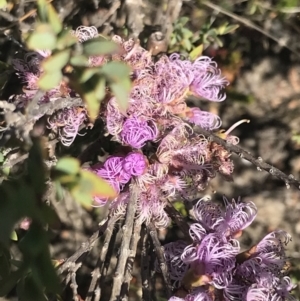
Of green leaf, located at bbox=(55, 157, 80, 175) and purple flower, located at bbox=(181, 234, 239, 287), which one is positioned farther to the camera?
purple flower, located at bbox=(181, 234, 239, 287)

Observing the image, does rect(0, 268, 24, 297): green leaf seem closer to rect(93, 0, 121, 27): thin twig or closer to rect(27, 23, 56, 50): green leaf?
rect(27, 23, 56, 50): green leaf

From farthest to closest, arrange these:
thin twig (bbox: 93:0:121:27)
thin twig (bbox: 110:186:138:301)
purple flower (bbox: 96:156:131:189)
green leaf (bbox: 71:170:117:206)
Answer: thin twig (bbox: 93:0:121:27), purple flower (bbox: 96:156:131:189), thin twig (bbox: 110:186:138:301), green leaf (bbox: 71:170:117:206)

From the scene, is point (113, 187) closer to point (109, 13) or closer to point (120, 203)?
point (120, 203)

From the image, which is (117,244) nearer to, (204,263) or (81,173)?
(204,263)

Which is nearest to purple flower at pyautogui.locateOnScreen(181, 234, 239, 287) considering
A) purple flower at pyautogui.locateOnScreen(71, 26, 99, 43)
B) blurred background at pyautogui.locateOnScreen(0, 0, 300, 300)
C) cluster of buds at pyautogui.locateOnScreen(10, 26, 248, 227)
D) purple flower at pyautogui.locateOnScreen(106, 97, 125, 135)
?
cluster of buds at pyautogui.locateOnScreen(10, 26, 248, 227)

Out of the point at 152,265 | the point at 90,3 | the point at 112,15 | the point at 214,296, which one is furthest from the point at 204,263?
the point at 90,3

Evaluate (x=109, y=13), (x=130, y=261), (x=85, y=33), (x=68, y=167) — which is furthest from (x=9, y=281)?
(x=109, y=13)
